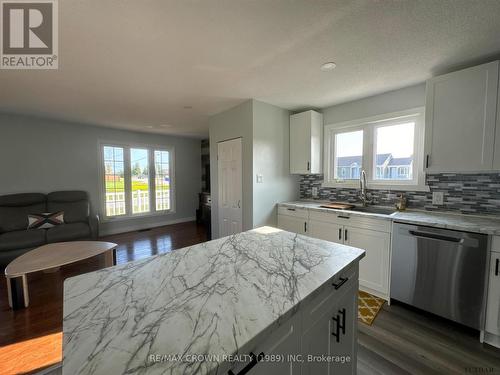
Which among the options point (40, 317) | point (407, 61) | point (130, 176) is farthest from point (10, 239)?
point (407, 61)

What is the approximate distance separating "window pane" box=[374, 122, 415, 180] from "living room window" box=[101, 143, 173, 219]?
16.3 ft

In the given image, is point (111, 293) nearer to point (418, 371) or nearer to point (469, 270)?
point (418, 371)

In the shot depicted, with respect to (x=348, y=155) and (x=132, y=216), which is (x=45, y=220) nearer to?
(x=132, y=216)

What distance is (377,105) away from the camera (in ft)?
9.16

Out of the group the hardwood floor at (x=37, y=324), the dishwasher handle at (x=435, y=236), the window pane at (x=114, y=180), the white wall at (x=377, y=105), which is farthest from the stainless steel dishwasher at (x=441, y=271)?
the window pane at (x=114, y=180)

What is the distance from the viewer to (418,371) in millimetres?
1463

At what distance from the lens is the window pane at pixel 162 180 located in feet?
18.2

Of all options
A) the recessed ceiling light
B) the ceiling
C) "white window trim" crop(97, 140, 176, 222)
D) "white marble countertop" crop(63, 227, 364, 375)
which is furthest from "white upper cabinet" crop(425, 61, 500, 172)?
"white window trim" crop(97, 140, 176, 222)

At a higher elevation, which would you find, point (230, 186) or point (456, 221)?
point (230, 186)

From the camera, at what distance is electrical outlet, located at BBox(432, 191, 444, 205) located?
2342 millimetres

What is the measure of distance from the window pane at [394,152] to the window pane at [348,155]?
0.23 metres

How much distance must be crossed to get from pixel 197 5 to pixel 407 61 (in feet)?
6.40

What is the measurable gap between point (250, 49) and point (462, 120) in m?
2.13

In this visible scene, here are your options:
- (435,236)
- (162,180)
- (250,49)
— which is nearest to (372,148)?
(435,236)
